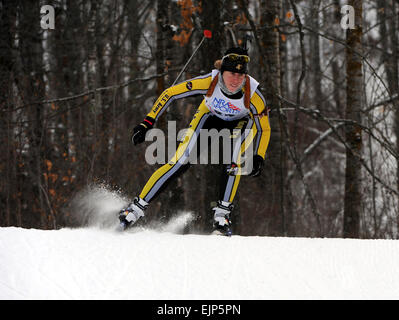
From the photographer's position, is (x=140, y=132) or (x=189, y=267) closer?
(x=189, y=267)

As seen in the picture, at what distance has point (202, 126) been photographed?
484cm

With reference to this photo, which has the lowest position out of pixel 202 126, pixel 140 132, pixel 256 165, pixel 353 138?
pixel 256 165

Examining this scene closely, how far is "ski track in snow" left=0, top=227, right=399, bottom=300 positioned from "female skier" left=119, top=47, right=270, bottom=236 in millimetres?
465

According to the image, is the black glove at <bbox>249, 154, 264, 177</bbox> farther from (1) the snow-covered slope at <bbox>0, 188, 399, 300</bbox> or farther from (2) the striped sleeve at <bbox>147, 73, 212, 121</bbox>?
(2) the striped sleeve at <bbox>147, 73, 212, 121</bbox>

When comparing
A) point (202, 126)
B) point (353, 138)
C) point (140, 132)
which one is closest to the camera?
point (140, 132)

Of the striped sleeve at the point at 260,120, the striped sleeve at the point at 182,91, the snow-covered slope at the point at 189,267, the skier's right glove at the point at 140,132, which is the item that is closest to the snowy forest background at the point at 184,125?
the striped sleeve at the point at 260,120

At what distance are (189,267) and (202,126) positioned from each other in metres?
1.73

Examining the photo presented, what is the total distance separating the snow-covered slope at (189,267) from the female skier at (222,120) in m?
0.44

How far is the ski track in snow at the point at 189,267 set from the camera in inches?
120

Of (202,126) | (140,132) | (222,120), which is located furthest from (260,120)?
(140,132)

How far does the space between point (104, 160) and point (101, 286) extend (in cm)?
521

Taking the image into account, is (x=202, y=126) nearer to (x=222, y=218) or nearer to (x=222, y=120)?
(x=222, y=120)

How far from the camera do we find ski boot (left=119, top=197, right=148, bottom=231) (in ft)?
15.3
